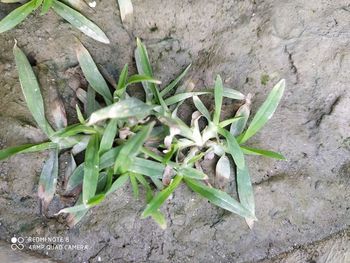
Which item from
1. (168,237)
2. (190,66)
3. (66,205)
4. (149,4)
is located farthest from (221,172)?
(149,4)

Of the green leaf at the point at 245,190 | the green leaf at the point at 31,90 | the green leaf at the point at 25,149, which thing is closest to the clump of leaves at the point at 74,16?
the green leaf at the point at 31,90

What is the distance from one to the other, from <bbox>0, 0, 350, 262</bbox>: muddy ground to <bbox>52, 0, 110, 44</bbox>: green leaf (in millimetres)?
54

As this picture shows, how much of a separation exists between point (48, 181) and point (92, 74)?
0.41 meters

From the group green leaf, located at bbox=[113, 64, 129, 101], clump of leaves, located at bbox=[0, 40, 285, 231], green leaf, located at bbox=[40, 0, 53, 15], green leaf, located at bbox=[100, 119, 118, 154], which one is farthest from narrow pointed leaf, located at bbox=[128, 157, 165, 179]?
green leaf, located at bbox=[40, 0, 53, 15]

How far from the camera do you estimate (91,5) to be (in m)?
2.06

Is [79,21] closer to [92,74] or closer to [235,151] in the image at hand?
[92,74]

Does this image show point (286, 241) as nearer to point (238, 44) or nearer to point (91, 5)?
point (238, 44)

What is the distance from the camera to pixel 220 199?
185 centimetres

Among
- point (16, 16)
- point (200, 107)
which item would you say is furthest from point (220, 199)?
point (16, 16)

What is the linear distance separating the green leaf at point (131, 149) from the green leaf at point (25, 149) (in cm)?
27

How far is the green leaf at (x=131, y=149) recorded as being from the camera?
1.66 m

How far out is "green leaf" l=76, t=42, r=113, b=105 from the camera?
6.34ft

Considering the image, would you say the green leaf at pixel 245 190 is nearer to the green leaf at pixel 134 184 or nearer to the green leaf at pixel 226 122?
the green leaf at pixel 226 122

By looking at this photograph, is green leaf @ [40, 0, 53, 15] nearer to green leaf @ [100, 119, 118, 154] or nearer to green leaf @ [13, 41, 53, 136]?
green leaf @ [13, 41, 53, 136]
